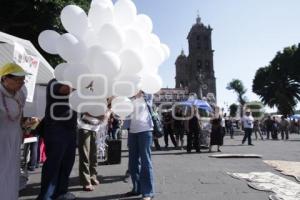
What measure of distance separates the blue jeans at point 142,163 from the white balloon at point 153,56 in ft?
3.77

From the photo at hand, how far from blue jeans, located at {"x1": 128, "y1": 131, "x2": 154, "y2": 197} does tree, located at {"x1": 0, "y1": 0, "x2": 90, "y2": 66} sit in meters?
9.34

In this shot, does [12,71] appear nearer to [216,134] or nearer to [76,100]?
[76,100]

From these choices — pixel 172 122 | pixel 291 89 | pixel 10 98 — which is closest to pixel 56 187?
pixel 10 98

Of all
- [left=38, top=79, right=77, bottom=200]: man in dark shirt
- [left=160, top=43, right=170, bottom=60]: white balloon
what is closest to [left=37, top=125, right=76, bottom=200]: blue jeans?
[left=38, top=79, right=77, bottom=200]: man in dark shirt

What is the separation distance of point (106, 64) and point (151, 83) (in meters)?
1.01

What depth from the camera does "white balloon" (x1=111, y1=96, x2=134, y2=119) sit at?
4.66 m

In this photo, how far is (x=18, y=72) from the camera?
4070 millimetres

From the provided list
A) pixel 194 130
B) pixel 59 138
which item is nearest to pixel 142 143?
pixel 59 138

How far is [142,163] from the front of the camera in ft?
18.3

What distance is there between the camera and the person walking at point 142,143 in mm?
5492

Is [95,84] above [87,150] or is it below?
above

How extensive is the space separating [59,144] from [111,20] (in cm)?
179

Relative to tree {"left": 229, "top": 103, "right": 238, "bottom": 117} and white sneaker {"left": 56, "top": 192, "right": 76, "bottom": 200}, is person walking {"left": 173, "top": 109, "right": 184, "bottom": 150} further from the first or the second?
tree {"left": 229, "top": 103, "right": 238, "bottom": 117}

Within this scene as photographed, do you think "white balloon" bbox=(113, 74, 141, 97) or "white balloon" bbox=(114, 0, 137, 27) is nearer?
"white balloon" bbox=(113, 74, 141, 97)
